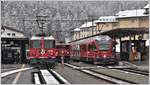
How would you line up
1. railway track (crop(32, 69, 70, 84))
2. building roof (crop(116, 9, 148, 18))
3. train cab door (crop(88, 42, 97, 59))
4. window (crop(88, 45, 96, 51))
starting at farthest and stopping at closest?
building roof (crop(116, 9, 148, 18)), window (crop(88, 45, 96, 51)), train cab door (crop(88, 42, 97, 59)), railway track (crop(32, 69, 70, 84))

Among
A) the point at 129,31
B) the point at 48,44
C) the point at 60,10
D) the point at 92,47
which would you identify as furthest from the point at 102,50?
the point at 60,10

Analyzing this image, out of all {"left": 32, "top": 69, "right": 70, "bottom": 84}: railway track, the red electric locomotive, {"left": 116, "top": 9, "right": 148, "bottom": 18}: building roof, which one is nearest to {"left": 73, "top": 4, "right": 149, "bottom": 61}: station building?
{"left": 116, "top": 9, "right": 148, "bottom": 18}: building roof

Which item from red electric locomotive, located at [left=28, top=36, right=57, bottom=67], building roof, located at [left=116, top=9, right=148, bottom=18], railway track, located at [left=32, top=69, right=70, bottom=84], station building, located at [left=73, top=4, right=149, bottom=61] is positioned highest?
building roof, located at [left=116, top=9, right=148, bottom=18]

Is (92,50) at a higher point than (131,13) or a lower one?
lower

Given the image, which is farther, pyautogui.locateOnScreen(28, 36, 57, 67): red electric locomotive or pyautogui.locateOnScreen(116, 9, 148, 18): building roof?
pyautogui.locateOnScreen(116, 9, 148, 18): building roof

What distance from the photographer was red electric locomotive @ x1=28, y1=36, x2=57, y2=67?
36.7 m

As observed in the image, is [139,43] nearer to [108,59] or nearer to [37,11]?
[108,59]

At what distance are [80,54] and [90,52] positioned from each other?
661cm

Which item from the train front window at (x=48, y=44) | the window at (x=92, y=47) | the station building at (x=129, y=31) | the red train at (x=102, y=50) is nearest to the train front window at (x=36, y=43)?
the train front window at (x=48, y=44)

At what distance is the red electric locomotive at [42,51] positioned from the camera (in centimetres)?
3666

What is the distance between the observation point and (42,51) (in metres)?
36.9

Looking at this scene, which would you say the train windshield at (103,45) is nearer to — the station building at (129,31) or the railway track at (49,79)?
the station building at (129,31)

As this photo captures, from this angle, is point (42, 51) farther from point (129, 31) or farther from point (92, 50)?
point (129, 31)

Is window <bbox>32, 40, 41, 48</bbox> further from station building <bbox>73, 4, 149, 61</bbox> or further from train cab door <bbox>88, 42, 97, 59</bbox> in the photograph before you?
station building <bbox>73, 4, 149, 61</bbox>
